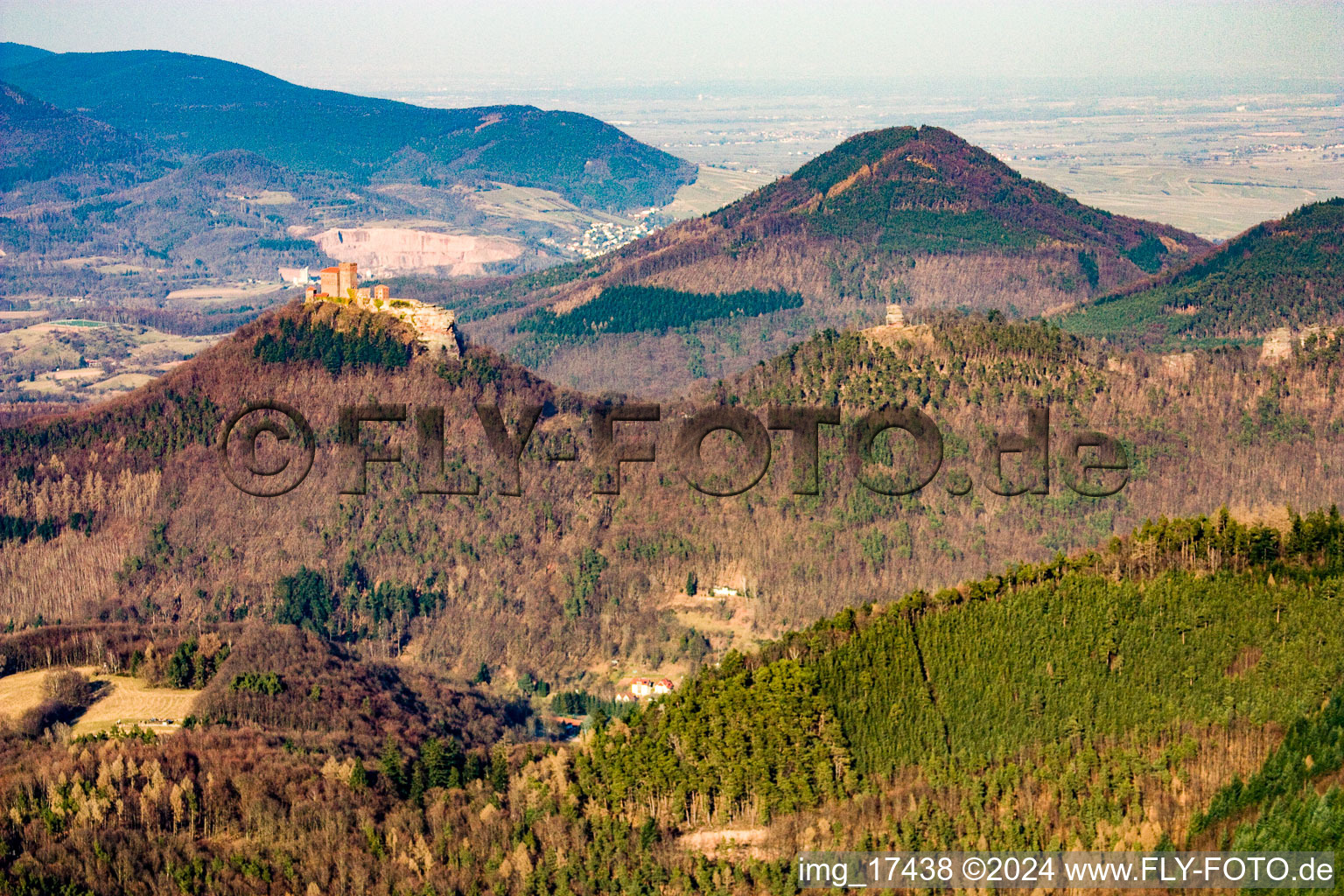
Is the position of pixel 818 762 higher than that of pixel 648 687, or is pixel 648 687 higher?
pixel 818 762

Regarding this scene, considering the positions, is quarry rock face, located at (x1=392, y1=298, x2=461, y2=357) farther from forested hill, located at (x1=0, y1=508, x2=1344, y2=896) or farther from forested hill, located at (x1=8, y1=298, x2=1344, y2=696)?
forested hill, located at (x1=0, y1=508, x2=1344, y2=896)

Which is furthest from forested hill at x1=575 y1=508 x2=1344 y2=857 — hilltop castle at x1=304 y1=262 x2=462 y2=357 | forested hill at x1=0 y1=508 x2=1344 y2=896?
hilltop castle at x1=304 y1=262 x2=462 y2=357

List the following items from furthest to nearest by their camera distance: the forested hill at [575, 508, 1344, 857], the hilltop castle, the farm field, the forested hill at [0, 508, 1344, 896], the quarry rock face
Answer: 1. the hilltop castle
2. the quarry rock face
3. the farm field
4. the forested hill at [575, 508, 1344, 857]
5. the forested hill at [0, 508, 1344, 896]

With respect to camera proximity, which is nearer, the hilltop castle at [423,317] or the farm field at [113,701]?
the farm field at [113,701]

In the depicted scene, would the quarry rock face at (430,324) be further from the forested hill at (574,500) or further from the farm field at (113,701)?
the farm field at (113,701)

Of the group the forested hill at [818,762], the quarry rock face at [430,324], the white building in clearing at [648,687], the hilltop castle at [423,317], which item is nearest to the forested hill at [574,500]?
the hilltop castle at [423,317]

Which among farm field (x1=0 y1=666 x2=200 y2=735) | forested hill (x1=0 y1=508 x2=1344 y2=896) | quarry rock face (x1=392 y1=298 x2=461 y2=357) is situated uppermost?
quarry rock face (x1=392 y1=298 x2=461 y2=357)

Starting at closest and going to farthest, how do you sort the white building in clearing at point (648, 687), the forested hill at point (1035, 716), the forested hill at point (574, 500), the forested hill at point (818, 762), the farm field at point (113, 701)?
the forested hill at point (818, 762) → the forested hill at point (1035, 716) → the farm field at point (113, 701) → the white building in clearing at point (648, 687) → the forested hill at point (574, 500)

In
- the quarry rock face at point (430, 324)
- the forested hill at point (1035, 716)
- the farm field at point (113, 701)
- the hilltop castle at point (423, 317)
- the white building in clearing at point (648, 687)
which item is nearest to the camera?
the forested hill at point (1035, 716)

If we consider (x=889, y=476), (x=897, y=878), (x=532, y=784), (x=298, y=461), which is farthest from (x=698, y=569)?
(x=897, y=878)

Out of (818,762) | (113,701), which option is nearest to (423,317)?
(113,701)

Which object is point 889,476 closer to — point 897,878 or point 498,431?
point 498,431

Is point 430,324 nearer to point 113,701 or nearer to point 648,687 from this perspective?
point 648,687
